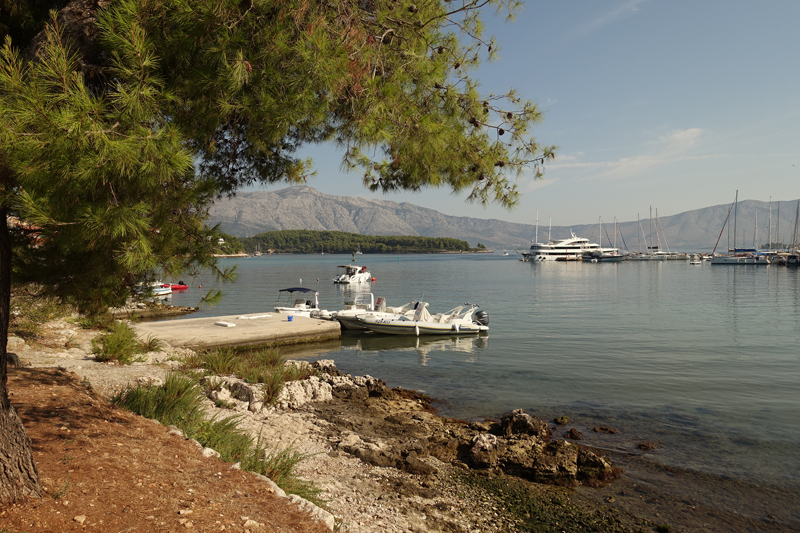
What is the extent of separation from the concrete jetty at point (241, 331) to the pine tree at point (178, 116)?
14.7 metres

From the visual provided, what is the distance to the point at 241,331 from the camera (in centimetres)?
2148

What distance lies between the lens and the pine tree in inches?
130

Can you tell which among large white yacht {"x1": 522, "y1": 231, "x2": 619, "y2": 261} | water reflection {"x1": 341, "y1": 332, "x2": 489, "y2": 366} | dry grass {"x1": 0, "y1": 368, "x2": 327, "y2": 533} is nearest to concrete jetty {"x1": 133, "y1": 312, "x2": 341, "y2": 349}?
water reflection {"x1": 341, "y1": 332, "x2": 489, "y2": 366}

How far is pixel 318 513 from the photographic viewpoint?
485cm

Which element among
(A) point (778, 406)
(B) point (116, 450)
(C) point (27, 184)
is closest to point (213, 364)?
(B) point (116, 450)

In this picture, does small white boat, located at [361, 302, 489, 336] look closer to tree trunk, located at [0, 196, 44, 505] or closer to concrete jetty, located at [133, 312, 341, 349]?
concrete jetty, located at [133, 312, 341, 349]

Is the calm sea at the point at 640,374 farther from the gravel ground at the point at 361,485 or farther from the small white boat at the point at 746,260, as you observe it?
the small white boat at the point at 746,260

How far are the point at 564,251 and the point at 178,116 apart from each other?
15984cm

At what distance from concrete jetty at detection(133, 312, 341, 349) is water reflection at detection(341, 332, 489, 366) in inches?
55.4

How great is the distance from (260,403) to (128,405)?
2.91 m

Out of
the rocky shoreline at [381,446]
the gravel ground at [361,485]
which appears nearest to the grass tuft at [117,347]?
the rocky shoreline at [381,446]

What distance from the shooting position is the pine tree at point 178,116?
3.31m

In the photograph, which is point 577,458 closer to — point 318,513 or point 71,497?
point 318,513

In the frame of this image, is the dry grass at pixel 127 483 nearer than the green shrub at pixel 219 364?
Yes
